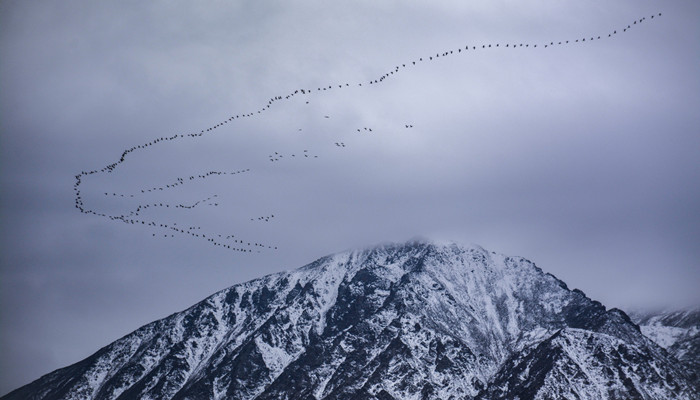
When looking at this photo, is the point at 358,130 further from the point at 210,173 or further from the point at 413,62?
the point at 210,173

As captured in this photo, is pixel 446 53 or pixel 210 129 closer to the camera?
pixel 446 53

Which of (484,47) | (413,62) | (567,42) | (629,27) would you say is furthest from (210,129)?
(629,27)

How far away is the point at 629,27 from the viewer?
160500mm

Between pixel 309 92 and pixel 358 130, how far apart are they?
Answer: 16963 millimetres

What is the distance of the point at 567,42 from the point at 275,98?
66.2 m

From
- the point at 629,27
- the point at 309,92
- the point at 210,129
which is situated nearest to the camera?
the point at 629,27

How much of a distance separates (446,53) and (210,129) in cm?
5945

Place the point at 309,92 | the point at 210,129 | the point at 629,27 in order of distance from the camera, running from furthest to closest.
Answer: the point at 210,129 → the point at 309,92 → the point at 629,27

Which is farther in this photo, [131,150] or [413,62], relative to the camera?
[131,150]

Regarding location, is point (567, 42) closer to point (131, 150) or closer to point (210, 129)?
point (210, 129)

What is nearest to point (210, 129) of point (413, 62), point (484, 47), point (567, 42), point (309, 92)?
point (309, 92)

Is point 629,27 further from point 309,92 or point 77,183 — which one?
point 77,183

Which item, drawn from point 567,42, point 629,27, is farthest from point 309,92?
point 629,27

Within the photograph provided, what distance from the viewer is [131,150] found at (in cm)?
19088
